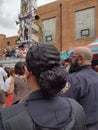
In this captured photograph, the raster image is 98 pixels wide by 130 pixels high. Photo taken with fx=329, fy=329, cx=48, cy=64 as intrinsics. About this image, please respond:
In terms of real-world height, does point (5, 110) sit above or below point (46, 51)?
below

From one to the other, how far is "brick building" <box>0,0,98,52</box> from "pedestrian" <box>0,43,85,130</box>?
2453 cm

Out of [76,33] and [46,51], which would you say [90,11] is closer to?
[76,33]

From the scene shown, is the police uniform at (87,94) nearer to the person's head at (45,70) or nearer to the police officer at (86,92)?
the police officer at (86,92)

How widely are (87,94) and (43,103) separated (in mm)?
1676

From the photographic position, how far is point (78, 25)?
94.7 ft

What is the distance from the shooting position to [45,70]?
1.88m

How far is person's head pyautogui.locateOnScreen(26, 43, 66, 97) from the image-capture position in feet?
6.12

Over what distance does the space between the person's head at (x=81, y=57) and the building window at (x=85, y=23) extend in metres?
24.2

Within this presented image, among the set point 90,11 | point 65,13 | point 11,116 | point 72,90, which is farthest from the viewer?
point 65,13

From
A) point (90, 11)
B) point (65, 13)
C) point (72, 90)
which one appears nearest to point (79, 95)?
point (72, 90)

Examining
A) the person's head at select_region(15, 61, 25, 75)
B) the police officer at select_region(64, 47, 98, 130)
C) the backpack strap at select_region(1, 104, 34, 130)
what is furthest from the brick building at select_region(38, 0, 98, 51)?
the backpack strap at select_region(1, 104, 34, 130)

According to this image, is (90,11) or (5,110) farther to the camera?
(90,11)

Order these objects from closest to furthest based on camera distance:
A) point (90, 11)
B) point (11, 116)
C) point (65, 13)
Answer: point (11, 116) < point (90, 11) < point (65, 13)

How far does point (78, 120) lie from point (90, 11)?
86.8ft
